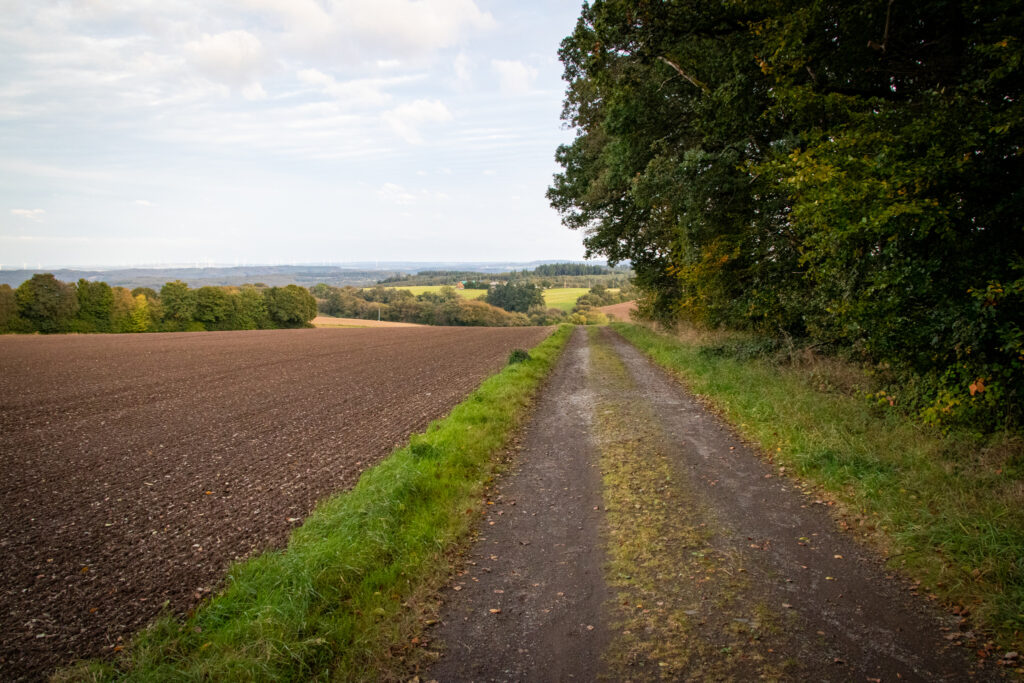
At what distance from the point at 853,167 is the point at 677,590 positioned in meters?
6.85

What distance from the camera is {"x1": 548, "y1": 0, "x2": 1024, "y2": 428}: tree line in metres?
6.49

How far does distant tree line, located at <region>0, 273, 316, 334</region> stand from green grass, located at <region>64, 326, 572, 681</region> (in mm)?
77422

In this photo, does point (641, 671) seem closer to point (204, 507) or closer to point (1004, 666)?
point (1004, 666)

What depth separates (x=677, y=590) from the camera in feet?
14.2

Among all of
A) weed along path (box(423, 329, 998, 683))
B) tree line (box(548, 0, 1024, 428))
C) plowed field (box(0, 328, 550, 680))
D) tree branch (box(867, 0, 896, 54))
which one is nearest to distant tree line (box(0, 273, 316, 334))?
plowed field (box(0, 328, 550, 680))

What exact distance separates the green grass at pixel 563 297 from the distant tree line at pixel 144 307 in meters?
49.5

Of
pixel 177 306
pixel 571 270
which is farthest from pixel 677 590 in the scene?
pixel 571 270

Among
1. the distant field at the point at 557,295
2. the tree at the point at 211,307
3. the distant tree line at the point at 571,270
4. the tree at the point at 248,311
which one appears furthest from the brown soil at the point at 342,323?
the distant tree line at the point at 571,270

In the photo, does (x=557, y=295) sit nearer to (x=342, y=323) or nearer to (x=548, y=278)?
(x=548, y=278)

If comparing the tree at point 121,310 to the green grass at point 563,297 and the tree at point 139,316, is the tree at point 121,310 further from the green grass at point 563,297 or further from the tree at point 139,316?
the green grass at point 563,297

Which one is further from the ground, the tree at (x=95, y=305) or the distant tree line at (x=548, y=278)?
the distant tree line at (x=548, y=278)

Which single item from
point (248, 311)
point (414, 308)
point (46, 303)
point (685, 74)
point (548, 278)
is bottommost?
point (248, 311)

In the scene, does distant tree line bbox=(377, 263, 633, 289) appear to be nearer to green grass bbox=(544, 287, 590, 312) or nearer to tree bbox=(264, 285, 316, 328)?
green grass bbox=(544, 287, 590, 312)

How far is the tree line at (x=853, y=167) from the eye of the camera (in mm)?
6492
